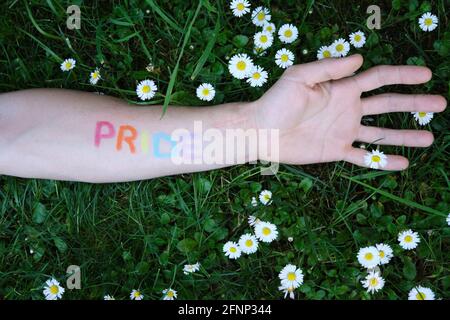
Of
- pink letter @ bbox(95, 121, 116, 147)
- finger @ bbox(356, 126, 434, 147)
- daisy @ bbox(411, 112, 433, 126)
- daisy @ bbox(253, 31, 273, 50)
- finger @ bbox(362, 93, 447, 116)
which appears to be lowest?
finger @ bbox(356, 126, 434, 147)

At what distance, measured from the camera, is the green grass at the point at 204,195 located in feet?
6.88

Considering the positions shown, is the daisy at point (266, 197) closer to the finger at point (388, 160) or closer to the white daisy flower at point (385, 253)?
the finger at point (388, 160)

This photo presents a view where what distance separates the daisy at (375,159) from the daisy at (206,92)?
638mm

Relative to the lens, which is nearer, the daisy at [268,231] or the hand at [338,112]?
the hand at [338,112]

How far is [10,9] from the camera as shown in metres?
2.26

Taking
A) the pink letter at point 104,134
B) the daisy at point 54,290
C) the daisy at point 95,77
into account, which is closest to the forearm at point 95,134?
the pink letter at point 104,134

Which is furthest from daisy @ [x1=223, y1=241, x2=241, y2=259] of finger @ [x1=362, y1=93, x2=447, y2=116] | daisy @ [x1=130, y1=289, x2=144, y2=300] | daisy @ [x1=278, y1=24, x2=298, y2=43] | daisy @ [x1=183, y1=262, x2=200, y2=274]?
daisy @ [x1=278, y1=24, x2=298, y2=43]

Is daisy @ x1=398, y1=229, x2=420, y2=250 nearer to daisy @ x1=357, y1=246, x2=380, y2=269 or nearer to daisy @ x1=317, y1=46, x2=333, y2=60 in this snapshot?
daisy @ x1=357, y1=246, x2=380, y2=269

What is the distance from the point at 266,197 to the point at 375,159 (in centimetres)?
44

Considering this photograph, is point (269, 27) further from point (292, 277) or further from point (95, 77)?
point (292, 277)

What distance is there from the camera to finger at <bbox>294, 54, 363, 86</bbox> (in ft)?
6.06

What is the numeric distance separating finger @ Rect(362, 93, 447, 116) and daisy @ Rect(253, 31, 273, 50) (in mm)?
430

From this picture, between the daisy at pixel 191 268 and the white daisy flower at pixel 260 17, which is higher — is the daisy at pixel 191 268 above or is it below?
below
